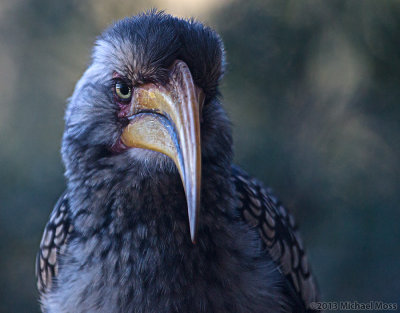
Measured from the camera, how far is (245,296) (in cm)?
188

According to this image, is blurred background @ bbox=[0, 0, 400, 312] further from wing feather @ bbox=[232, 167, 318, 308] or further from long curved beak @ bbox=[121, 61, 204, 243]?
long curved beak @ bbox=[121, 61, 204, 243]

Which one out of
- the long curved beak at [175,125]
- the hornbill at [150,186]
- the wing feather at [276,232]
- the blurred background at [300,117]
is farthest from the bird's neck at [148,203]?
the blurred background at [300,117]

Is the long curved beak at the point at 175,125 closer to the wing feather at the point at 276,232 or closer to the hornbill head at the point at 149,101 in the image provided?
the hornbill head at the point at 149,101

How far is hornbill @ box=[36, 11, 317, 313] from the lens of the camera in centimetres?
166

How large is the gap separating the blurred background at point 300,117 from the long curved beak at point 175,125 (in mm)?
1915

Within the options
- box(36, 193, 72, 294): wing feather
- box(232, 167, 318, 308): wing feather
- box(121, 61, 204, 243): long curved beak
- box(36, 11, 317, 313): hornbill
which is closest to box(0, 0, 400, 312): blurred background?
box(232, 167, 318, 308): wing feather

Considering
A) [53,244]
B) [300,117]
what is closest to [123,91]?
[53,244]

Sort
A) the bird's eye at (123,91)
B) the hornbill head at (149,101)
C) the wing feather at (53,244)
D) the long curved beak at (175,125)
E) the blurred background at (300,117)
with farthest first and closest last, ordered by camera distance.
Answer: the blurred background at (300,117) → the wing feather at (53,244) → the bird's eye at (123,91) → the hornbill head at (149,101) → the long curved beak at (175,125)

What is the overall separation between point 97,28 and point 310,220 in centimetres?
213

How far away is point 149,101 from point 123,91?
14 cm

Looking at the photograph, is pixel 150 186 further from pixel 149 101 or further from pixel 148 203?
pixel 149 101

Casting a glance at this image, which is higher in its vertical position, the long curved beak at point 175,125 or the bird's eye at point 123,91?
the bird's eye at point 123,91

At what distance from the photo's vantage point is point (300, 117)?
3.73 meters

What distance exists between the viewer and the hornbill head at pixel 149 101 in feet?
5.18
